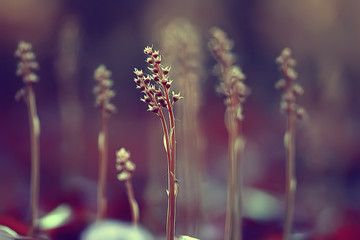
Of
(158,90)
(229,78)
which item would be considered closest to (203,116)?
(229,78)

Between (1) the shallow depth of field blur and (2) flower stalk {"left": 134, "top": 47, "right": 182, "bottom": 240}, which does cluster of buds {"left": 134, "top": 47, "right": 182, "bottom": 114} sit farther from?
(1) the shallow depth of field blur

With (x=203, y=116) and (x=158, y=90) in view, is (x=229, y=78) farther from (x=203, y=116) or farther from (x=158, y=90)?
(x=203, y=116)

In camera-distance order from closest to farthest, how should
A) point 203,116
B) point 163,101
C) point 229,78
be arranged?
point 163,101
point 229,78
point 203,116

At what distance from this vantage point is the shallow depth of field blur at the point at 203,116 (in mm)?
958

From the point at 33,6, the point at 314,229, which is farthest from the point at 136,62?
the point at 314,229

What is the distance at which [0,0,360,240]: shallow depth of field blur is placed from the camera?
3.14ft

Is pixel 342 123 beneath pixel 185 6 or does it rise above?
beneath

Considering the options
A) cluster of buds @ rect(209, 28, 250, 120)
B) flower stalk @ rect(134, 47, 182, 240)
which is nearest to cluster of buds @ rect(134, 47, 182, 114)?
flower stalk @ rect(134, 47, 182, 240)

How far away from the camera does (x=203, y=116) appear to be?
1.80 meters

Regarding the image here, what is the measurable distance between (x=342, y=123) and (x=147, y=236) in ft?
2.83

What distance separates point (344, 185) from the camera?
3.72 feet

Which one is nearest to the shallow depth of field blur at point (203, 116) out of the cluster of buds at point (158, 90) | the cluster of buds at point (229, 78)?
the cluster of buds at point (229, 78)

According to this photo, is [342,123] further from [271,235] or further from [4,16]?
[4,16]

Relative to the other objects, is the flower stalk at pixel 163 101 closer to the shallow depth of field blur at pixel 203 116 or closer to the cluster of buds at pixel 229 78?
the cluster of buds at pixel 229 78
